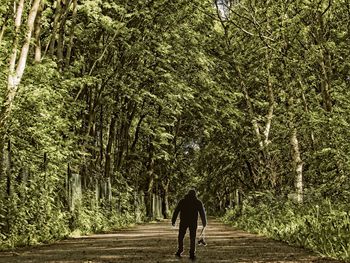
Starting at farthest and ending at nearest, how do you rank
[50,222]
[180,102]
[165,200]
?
[165,200]
[180,102]
[50,222]

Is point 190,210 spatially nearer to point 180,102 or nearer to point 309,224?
point 309,224

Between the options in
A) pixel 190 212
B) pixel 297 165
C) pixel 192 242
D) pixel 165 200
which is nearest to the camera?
pixel 192 242

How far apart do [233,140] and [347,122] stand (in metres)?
17.0

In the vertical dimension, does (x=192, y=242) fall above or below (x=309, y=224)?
below

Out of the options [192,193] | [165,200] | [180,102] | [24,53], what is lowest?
[192,193]

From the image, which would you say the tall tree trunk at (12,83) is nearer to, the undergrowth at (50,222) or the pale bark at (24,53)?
the pale bark at (24,53)

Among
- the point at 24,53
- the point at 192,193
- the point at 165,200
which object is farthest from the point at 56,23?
the point at 165,200

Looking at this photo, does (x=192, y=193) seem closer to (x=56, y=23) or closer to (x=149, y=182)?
(x=56, y=23)

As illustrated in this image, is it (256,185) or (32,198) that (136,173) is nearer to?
(256,185)

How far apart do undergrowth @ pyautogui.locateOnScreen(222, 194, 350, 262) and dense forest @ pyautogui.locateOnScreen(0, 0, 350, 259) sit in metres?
0.06

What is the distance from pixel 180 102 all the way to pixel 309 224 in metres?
19.6

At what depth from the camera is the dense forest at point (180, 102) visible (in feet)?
55.9

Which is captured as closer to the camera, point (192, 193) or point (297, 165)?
point (192, 193)

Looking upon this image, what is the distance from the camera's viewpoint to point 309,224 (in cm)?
1628
